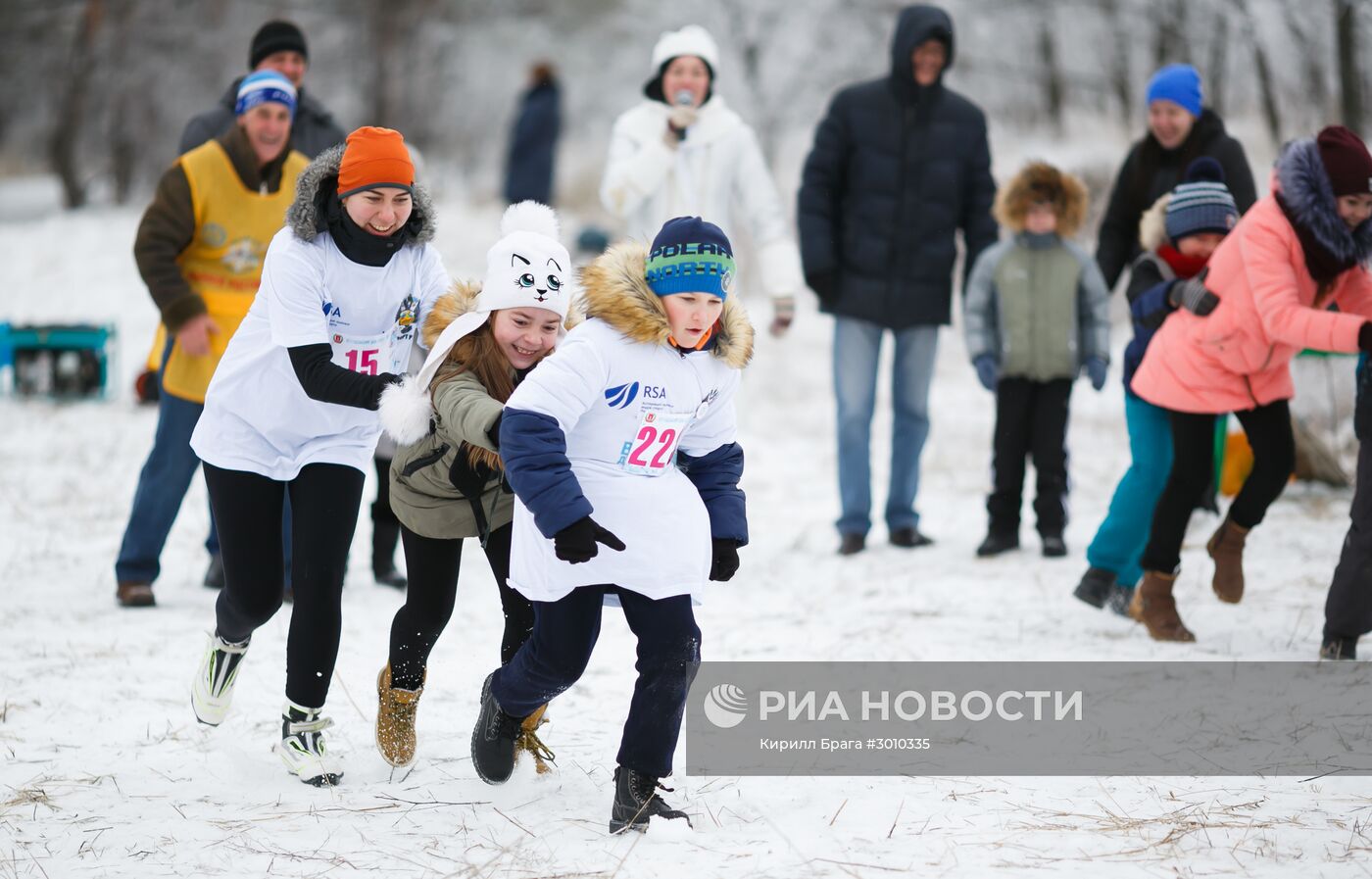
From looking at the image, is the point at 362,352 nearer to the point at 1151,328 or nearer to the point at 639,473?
the point at 639,473

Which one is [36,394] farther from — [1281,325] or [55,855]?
[1281,325]

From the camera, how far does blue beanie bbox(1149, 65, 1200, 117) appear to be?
6.14m

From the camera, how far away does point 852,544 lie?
275 inches

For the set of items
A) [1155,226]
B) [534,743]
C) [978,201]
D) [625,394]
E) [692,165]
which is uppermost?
[692,165]

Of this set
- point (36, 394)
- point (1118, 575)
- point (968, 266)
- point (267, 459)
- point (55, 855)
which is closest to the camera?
point (55, 855)

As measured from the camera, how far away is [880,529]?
787 centimetres

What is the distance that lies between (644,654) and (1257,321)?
2794 mm

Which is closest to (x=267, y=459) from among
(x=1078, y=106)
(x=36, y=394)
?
(x=36, y=394)

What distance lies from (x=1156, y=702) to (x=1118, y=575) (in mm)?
1276

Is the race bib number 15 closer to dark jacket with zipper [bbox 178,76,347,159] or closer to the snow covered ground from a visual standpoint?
the snow covered ground

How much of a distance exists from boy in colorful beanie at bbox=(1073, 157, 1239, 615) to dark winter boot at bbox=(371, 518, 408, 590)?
2.89 meters

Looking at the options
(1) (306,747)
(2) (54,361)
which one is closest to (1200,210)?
(1) (306,747)

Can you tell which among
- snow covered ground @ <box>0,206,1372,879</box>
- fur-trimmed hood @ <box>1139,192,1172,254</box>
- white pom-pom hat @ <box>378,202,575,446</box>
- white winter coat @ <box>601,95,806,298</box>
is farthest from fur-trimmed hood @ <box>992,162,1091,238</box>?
white pom-pom hat @ <box>378,202,575,446</box>

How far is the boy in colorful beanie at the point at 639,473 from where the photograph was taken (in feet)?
10.9
